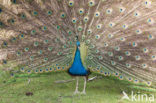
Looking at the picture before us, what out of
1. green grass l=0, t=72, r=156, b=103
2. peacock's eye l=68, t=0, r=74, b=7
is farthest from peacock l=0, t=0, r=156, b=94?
green grass l=0, t=72, r=156, b=103

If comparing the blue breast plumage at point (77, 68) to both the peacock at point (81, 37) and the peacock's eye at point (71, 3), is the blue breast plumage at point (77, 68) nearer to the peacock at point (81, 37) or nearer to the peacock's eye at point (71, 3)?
the peacock at point (81, 37)

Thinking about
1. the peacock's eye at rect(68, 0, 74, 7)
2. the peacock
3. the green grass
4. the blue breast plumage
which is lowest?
the green grass

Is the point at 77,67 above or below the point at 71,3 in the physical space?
below

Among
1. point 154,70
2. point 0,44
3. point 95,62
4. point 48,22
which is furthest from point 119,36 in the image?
point 0,44

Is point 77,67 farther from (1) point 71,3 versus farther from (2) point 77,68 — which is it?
(1) point 71,3

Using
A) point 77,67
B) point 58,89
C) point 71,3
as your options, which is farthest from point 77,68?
point 71,3

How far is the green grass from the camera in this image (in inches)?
107

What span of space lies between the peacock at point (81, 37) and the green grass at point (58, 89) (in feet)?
0.42

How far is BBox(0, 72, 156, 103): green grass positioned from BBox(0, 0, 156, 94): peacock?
5.0 inches

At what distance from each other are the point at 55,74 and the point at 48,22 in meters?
0.97

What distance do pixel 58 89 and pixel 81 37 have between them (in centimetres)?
102

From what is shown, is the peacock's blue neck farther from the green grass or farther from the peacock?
the green grass

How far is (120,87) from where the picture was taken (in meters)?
2.89

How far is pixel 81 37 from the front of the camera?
8.67 ft
